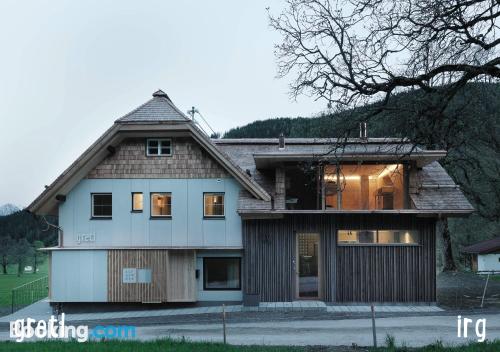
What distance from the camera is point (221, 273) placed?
2014cm

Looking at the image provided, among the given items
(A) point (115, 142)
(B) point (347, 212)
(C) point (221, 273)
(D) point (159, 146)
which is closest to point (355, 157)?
(B) point (347, 212)

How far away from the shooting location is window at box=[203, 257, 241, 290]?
20.1 m

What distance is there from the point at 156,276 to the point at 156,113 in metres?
5.86

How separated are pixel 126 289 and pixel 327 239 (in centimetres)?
734

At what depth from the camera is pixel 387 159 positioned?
61.4 ft

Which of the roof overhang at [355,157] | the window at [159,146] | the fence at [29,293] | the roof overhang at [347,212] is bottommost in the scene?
the fence at [29,293]

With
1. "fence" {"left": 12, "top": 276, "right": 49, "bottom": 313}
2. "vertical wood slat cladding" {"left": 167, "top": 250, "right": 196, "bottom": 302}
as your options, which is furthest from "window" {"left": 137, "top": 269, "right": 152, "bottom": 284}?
"fence" {"left": 12, "top": 276, "right": 49, "bottom": 313}

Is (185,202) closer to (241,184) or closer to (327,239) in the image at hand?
(241,184)

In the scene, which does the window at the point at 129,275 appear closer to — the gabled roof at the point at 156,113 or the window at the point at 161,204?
the window at the point at 161,204

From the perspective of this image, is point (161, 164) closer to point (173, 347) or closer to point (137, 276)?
point (137, 276)

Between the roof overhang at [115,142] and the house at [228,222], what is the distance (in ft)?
0.15

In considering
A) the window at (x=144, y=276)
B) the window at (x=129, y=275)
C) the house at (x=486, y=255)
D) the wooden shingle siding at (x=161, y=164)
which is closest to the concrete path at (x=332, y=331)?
the window at (x=144, y=276)

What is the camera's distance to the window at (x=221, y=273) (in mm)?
20062

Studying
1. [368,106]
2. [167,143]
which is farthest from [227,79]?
[368,106]
